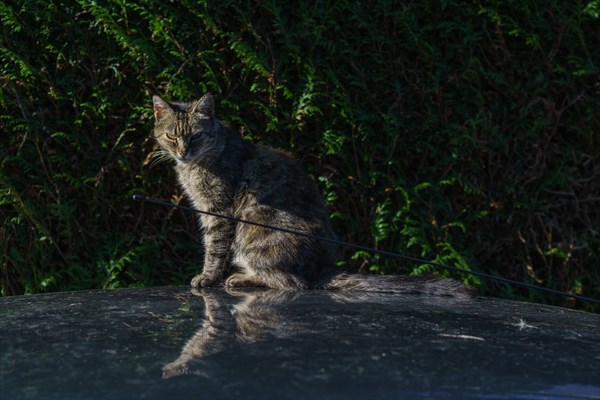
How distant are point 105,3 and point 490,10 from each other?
91.0 inches

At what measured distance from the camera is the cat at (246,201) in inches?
150

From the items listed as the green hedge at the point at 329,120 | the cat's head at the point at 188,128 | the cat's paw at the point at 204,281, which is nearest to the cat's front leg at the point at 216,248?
the cat's paw at the point at 204,281

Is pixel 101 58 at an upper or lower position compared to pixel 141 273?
upper

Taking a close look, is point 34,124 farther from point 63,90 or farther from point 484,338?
point 484,338

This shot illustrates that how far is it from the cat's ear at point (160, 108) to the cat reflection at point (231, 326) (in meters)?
1.90

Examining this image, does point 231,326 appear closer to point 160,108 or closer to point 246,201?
point 246,201

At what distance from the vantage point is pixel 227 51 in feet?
15.0

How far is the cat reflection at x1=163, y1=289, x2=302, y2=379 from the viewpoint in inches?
60.6

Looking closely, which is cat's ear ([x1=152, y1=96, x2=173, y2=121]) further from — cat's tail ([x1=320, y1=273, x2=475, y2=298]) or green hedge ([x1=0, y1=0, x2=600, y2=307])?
cat's tail ([x1=320, y1=273, x2=475, y2=298])

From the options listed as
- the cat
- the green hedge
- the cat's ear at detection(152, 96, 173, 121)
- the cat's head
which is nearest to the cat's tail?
the cat

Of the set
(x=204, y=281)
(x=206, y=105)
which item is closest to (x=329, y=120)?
(x=206, y=105)

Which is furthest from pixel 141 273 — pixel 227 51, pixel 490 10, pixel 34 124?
pixel 490 10

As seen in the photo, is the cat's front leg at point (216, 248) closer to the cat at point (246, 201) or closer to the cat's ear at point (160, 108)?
the cat at point (246, 201)

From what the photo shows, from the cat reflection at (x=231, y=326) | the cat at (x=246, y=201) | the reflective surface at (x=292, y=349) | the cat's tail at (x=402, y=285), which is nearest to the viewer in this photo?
the reflective surface at (x=292, y=349)
